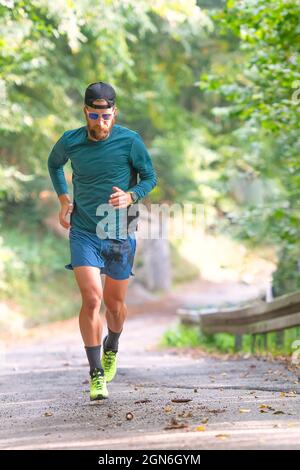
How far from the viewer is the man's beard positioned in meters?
7.12

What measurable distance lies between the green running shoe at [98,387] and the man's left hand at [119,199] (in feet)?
4.25

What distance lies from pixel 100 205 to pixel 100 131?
59 cm

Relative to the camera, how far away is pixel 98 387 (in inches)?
274

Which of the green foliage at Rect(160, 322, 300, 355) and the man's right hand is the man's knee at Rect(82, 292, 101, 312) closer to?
the man's right hand

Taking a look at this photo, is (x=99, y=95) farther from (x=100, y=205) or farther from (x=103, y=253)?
(x=103, y=253)

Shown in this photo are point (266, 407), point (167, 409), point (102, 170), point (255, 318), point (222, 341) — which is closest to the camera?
point (266, 407)

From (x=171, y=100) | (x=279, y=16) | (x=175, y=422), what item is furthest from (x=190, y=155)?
(x=175, y=422)

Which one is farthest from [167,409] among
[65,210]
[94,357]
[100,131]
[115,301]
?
[100,131]

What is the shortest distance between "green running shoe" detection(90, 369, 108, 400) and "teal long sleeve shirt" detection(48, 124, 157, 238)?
3.64ft

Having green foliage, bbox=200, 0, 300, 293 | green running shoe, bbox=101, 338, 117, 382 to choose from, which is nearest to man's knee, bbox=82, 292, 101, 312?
green running shoe, bbox=101, 338, 117, 382
